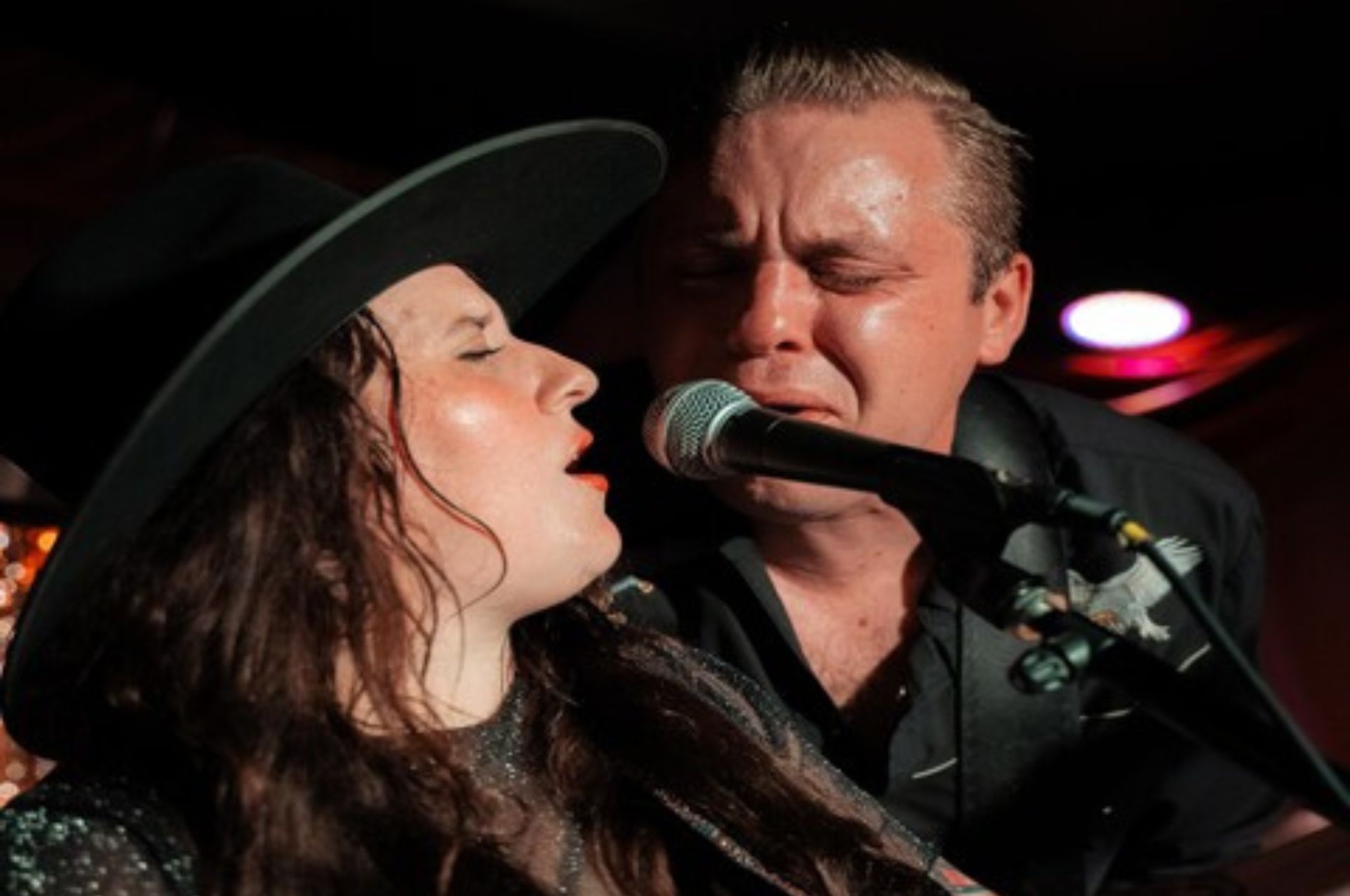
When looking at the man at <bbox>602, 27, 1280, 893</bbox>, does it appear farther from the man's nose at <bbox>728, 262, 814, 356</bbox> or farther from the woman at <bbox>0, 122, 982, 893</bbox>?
the woman at <bbox>0, 122, 982, 893</bbox>

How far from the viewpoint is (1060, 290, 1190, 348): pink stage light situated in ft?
13.2

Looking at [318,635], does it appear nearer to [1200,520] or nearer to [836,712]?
[836,712]

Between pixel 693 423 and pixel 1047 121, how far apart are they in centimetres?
258

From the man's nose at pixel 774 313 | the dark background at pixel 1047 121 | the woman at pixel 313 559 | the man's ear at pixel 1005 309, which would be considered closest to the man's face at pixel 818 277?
the man's nose at pixel 774 313

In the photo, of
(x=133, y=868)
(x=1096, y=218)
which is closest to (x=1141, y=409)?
(x=1096, y=218)

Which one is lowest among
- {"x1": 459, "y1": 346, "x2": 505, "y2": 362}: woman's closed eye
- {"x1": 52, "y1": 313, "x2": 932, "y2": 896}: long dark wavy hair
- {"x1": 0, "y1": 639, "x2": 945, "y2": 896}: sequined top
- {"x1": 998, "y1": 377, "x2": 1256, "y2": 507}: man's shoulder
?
{"x1": 0, "y1": 639, "x2": 945, "y2": 896}: sequined top

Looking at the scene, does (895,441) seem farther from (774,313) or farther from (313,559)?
(313,559)

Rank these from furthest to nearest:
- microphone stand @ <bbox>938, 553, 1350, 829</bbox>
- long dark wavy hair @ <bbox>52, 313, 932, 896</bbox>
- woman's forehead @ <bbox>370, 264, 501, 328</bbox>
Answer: woman's forehead @ <bbox>370, 264, 501, 328</bbox> < long dark wavy hair @ <bbox>52, 313, 932, 896</bbox> < microphone stand @ <bbox>938, 553, 1350, 829</bbox>

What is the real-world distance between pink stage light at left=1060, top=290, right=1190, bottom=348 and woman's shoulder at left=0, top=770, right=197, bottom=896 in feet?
9.28

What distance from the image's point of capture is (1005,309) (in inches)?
97.0

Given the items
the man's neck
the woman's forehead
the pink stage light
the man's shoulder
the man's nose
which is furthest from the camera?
the pink stage light

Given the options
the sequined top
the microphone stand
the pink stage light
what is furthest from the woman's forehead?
the pink stage light

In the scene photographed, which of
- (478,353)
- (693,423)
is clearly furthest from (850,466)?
(478,353)

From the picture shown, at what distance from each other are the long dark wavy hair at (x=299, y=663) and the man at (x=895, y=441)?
61cm
